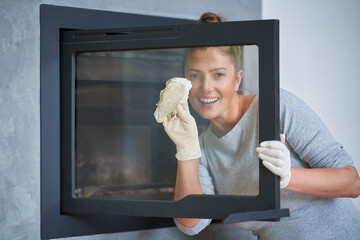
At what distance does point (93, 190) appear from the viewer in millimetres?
1326

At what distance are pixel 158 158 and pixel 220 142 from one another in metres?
0.22

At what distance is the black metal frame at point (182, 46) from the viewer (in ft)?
3.68

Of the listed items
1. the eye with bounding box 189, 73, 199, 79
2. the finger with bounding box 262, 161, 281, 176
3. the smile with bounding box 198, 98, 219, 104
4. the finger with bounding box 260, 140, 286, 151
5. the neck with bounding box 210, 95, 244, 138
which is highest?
the eye with bounding box 189, 73, 199, 79

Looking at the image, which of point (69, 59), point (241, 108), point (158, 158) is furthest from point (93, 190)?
point (241, 108)

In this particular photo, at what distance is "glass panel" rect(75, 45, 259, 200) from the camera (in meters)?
1.28

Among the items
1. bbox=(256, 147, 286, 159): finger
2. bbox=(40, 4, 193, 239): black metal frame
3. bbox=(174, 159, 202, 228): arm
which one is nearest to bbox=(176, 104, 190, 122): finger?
bbox=(174, 159, 202, 228): arm

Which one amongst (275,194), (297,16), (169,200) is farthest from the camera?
(297,16)

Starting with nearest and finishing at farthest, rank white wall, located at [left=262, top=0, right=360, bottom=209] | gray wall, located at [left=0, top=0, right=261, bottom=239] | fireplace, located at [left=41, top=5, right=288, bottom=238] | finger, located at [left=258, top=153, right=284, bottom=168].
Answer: finger, located at [left=258, top=153, right=284, bottom=168] → fireplace, located at [left=41, top=5, right=288, bottom=238] → gray wall, located at [left=0, top=0, right=261, bottom=239] → white wall, located at [left=262, top=0, right=360, bottom=209]

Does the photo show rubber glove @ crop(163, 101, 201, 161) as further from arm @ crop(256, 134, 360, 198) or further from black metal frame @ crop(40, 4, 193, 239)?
black metal frame @ crop(40, 4, 193, 239)

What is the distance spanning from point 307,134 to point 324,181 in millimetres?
143

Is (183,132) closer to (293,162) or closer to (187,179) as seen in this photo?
(187,179)

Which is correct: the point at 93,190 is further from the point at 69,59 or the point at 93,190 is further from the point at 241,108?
the point at 241,108

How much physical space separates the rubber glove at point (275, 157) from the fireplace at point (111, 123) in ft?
0.26

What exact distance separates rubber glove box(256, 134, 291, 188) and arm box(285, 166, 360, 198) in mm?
62
